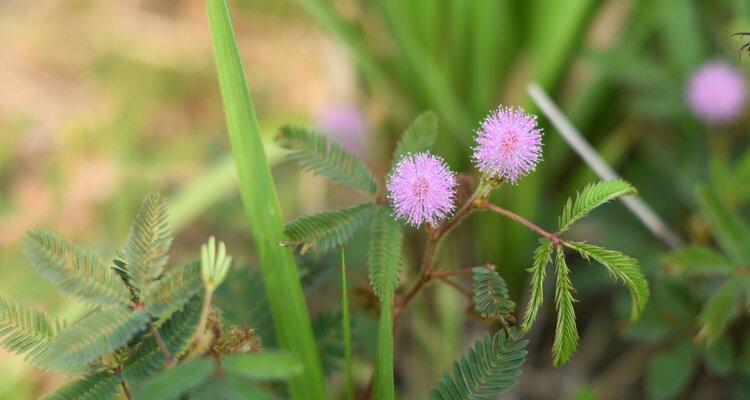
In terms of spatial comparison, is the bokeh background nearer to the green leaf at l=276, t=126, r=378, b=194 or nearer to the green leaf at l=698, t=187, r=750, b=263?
the green leaf at l=698, t=187, r=750, b=263

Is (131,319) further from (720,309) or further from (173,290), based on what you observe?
(720,309)

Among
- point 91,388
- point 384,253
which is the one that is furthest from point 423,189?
point 91,388

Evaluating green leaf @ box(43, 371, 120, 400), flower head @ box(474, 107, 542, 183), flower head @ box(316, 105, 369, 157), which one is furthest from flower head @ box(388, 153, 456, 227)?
flower head @ box(316, 105, 369, 157)

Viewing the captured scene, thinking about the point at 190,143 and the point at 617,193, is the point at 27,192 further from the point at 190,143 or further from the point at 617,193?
the point at 617,193

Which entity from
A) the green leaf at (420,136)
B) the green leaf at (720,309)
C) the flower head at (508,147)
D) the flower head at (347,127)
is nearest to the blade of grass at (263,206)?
the green leaf at (420,136)

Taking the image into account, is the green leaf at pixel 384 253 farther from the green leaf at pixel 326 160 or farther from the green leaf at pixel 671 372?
the green leaf at pixel 671 372

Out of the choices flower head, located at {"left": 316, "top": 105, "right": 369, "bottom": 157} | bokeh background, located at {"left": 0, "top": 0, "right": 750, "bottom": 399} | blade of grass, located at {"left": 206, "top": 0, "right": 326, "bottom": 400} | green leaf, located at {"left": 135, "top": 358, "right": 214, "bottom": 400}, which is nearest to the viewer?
green leaf, located at {"left": 135, "top": 358, "right": 214, "bottom": 400}
